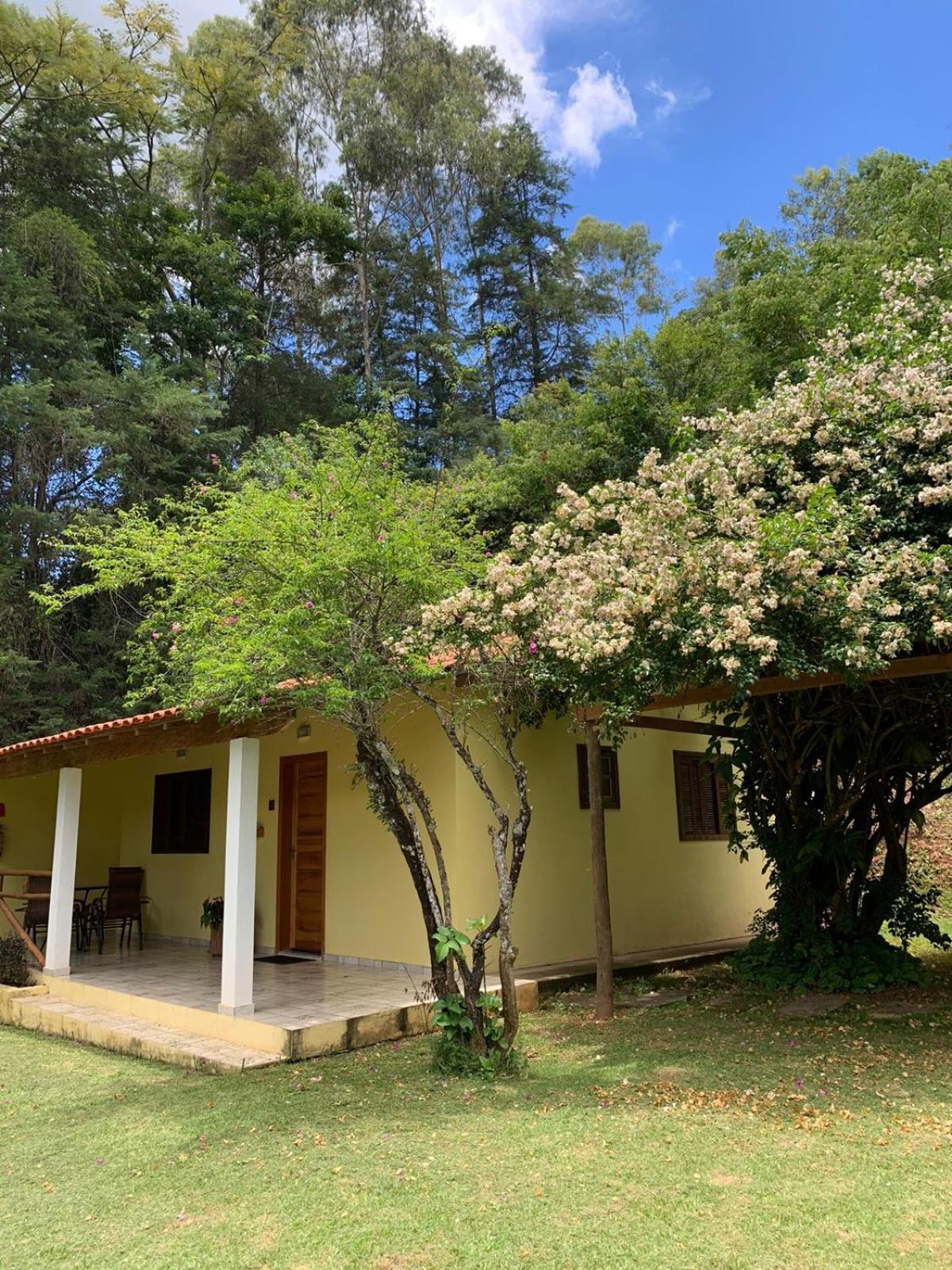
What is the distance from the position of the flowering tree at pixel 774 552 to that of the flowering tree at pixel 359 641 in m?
0.48

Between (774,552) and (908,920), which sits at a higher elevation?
(774,552)

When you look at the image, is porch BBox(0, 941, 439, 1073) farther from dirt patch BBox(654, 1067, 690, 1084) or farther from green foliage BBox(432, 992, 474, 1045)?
dirt patch BBox(654, 1067, 690, 1084)

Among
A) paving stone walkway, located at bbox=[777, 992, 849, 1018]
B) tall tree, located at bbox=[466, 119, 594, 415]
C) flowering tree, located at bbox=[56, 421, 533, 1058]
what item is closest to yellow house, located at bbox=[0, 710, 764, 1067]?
flowering tree, located at bbox=[56, 421, 533, 1058]

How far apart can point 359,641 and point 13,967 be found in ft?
17.9

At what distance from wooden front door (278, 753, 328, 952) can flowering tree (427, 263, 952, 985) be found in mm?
4137

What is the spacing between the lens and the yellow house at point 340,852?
25.1ft

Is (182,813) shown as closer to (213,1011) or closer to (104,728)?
(104,728)

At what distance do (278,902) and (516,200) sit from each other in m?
23.0

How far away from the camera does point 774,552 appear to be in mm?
4984

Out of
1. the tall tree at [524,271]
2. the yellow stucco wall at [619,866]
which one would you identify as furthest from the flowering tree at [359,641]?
the tall tree at [524,271]

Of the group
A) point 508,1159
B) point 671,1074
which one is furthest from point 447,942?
point 671,1074

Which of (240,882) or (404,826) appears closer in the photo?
(404,826)

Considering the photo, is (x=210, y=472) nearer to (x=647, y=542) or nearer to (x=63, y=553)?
(x=63, y=553)

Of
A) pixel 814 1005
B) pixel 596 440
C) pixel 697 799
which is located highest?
pixel 596 440
